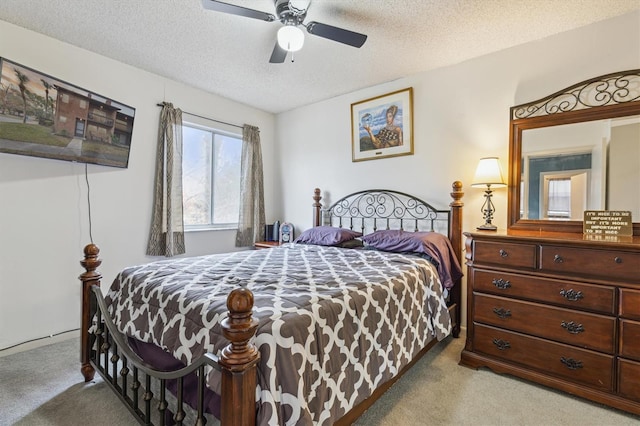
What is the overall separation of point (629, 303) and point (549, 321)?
415 millimetres

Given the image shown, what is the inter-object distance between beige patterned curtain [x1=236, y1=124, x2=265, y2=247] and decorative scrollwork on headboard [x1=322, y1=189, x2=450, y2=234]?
0.98m

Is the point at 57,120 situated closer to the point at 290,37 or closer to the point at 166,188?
the point at 166,188

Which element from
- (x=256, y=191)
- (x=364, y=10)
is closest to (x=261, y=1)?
(x=364, y=10)

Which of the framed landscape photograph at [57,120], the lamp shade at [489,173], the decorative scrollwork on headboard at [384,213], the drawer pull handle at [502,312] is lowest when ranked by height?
the drawer pull handle at [502,312]

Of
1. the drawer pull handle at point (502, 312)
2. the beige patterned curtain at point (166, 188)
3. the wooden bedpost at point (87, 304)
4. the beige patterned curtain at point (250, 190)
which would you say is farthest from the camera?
the beige patterned curtain at point (250, 190)

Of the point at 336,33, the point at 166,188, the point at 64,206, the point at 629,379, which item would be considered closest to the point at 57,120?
the point at 64,206

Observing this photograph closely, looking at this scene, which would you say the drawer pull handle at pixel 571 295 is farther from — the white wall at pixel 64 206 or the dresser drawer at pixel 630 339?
the white wall at pixel 64 206

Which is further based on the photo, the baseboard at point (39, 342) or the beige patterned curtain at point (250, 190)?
the beige patterned curtain at point (250, 190)

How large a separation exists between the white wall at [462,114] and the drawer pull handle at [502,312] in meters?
0.90

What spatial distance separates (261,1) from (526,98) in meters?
2.30

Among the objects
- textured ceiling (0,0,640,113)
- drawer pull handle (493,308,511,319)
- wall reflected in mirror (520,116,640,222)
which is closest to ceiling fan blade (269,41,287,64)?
textured ceiling (0,0,640,113)

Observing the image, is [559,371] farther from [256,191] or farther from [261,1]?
[256,191]

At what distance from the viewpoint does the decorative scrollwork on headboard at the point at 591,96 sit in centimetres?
217

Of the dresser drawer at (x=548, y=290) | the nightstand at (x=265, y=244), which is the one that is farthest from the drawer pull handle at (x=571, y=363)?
the nightstand at (x=265, y=244)
